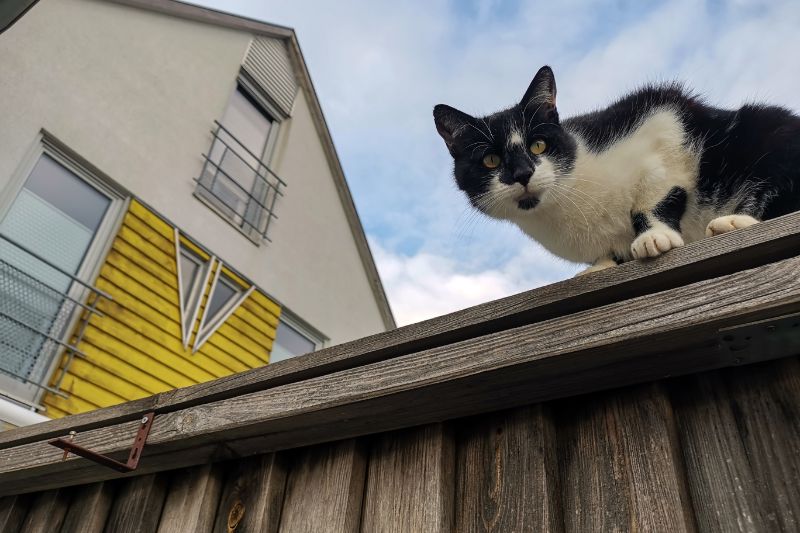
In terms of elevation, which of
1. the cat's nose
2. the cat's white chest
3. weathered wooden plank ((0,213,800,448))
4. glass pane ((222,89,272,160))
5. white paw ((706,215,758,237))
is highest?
glass pane ((222,89,272,160))

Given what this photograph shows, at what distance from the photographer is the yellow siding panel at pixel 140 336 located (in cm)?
427

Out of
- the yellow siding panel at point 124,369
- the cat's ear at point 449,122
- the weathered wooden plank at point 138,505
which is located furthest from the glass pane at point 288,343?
the weathered wooden plank at point 138,505

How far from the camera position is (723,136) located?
1.28m

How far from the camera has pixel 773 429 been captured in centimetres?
70

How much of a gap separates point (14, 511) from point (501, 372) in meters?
1.46

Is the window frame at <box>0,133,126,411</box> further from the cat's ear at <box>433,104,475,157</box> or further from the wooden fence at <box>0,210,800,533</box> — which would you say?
the cat's ear at <box>433,104,475,157</box>

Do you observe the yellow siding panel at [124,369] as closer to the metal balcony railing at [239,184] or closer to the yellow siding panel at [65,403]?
the yellow siding panel at [65,403]

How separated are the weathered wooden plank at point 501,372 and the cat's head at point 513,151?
31.2 inches

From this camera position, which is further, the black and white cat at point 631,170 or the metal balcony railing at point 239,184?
the metal balcony railing at point 239,184

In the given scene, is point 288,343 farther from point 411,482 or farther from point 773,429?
point 773,429

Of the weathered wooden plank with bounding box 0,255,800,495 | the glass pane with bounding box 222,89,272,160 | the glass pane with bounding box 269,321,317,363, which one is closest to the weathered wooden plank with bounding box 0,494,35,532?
the weathered wooden plank with bounding box 0,255,800,495

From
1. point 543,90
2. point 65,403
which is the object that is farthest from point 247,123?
point 543,90

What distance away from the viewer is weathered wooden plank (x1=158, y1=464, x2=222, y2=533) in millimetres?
1127

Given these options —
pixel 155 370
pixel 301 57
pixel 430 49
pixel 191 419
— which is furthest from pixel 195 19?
pixel 191 419
